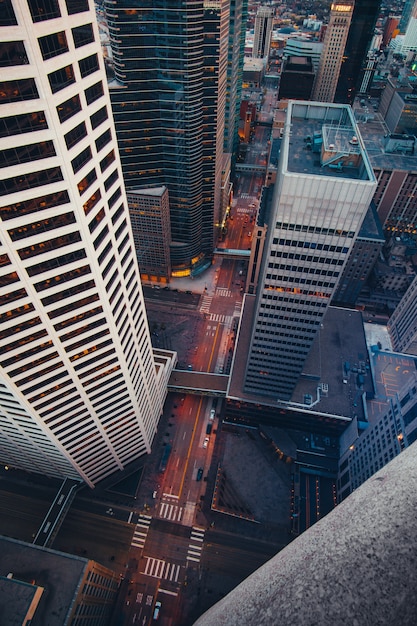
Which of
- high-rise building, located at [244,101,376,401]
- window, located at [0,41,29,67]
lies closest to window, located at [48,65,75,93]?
window, located at [0,41,29,67]

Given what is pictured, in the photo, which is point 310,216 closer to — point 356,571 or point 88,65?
point 88,65

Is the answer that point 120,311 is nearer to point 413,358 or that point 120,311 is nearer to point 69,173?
point 69,173

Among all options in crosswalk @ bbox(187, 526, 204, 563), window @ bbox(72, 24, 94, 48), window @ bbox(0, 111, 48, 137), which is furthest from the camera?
crosswalk @ bbox(187, 526, 204, 563)

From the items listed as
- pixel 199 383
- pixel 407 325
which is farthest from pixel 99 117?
pixel 407 325

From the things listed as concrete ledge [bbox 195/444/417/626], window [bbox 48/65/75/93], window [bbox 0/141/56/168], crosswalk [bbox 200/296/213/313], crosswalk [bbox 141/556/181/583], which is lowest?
crosswalk [bbox 141/556/181/583]

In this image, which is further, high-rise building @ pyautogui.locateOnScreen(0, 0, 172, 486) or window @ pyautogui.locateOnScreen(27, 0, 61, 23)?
high-rise building @ pyautogui.locateOnScreen(0, 0, 172, 486)

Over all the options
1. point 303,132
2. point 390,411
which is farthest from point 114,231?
point 390,411

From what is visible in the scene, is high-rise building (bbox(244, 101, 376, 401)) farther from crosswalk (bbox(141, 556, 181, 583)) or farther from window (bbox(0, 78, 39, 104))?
crosswalk (bbox(141, 556, 181, 583))
